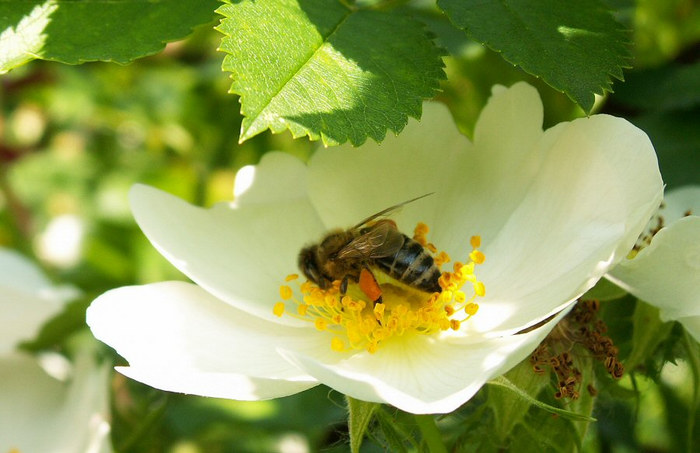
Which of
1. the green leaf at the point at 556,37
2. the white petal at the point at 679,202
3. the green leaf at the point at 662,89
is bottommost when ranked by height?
the white petal at the point at 679,202

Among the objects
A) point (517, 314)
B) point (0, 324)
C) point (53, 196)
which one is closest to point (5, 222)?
point (53, 196)

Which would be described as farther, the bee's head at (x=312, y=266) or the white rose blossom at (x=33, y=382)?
the white rose blossom at (x=33, y=382)

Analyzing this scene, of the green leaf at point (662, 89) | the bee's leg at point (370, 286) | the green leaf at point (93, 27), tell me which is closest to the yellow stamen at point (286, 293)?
the bee's leg at point (370, 286)

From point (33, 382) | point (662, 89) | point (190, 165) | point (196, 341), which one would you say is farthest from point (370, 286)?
point (190, 165)

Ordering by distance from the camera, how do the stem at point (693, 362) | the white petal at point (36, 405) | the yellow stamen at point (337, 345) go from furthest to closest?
the white petal at point (36, 405)
the yellow stamen at point (337, 345)
the stem at point (693, 362)

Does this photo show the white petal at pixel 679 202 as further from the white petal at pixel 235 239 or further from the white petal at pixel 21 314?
the white petal at pixel 21 314

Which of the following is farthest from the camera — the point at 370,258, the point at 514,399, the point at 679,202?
the point at 679,202

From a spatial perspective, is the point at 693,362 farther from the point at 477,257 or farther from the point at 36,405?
the point at 36,405
